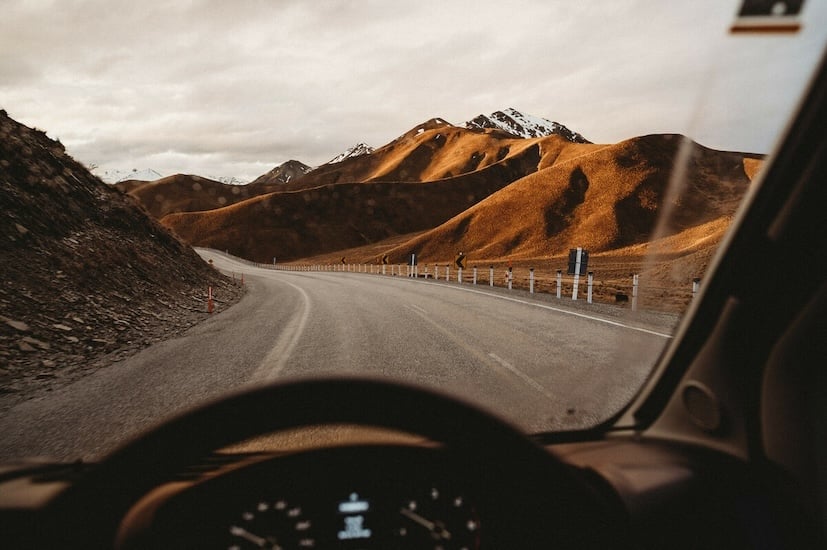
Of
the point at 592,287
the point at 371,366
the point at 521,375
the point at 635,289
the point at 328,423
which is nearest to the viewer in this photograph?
the point at 328,423

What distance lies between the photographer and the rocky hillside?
8.80 m

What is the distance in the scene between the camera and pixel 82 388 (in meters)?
6.39

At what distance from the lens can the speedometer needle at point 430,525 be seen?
1.46 meters

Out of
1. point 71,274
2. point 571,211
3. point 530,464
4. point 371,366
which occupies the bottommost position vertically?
point 371,366

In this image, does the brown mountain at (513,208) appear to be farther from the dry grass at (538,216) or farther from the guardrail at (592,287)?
the guardrail at (592,287)

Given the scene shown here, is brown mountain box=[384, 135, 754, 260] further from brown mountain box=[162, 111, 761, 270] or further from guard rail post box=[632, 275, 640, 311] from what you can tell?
guard rail post box=[632, 275, 640, 311]

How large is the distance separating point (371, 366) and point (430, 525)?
547 cm

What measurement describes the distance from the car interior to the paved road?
1.41 metres

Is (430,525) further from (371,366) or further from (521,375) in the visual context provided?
(371,366)

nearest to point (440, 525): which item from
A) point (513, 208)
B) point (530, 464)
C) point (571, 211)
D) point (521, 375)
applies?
point (530, 464)

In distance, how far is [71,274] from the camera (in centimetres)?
1341

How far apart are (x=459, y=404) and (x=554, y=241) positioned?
87143 mm

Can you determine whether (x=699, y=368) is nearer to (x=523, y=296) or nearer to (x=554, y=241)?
(x=523, y=296)

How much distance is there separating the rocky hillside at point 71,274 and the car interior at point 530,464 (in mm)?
6316
